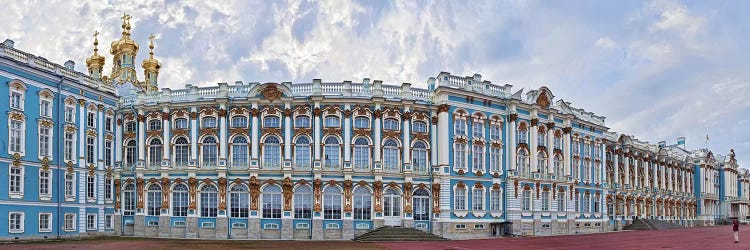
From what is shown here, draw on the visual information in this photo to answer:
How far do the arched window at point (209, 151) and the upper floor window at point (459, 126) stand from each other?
58.5 ft

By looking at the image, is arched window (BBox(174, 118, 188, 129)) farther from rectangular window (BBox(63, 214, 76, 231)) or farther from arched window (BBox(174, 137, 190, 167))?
rectangular window (BBox(63, 214, 76, 231))

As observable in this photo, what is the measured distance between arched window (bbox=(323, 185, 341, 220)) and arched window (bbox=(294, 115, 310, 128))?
4.79 meters

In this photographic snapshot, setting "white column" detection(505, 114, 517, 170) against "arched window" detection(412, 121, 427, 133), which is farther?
"white column" detection(505, 114, 517, 170)

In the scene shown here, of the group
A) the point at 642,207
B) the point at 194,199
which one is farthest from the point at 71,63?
the point at 642,207

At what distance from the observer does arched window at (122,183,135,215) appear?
53.1 m

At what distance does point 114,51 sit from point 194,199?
3277 cm

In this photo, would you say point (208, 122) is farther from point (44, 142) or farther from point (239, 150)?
point (44, 142)

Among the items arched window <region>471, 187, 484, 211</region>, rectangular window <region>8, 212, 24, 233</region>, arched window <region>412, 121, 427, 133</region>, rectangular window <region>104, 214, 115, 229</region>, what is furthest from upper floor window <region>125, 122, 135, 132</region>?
arched window <region>471, 187, 484, 211</region>

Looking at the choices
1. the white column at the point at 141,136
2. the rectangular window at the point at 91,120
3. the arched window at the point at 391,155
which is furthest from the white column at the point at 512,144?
the rectangular window at the point at 91,120

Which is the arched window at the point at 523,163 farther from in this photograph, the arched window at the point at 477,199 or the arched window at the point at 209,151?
the arched window at the point at 209,151

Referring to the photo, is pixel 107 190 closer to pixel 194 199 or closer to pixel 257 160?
pixel 194 199

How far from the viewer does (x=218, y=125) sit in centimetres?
5122

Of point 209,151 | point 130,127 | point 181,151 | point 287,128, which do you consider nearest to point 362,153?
point 287,128

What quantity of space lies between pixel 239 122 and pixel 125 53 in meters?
29.9
